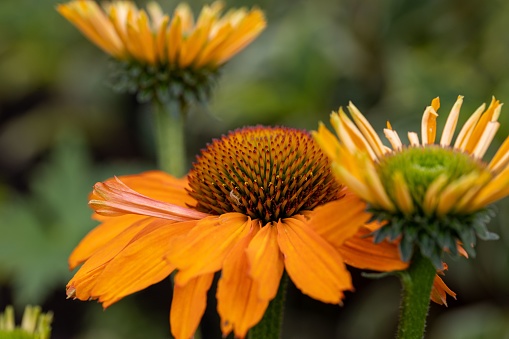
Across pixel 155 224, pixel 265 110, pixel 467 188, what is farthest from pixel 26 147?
pixel 467 188

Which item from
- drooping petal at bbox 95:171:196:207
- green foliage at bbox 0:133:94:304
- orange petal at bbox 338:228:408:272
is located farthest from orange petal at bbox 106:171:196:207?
green foliage at bbox 0:133:94:304

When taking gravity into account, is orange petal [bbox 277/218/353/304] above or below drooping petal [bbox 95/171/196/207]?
below

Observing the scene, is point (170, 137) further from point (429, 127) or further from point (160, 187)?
point (429, 127)

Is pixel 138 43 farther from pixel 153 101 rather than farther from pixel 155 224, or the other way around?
pixel 155 224

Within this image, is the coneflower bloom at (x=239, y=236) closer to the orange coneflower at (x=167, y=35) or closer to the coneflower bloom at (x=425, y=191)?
the coneflower bloom at (x=425, y=191)

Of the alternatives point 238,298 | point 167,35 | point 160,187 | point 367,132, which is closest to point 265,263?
point 238,298

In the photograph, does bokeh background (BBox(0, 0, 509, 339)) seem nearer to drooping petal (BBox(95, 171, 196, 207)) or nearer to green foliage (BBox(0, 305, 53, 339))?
drooping petal (BBox(95, 171, 196, 207))
